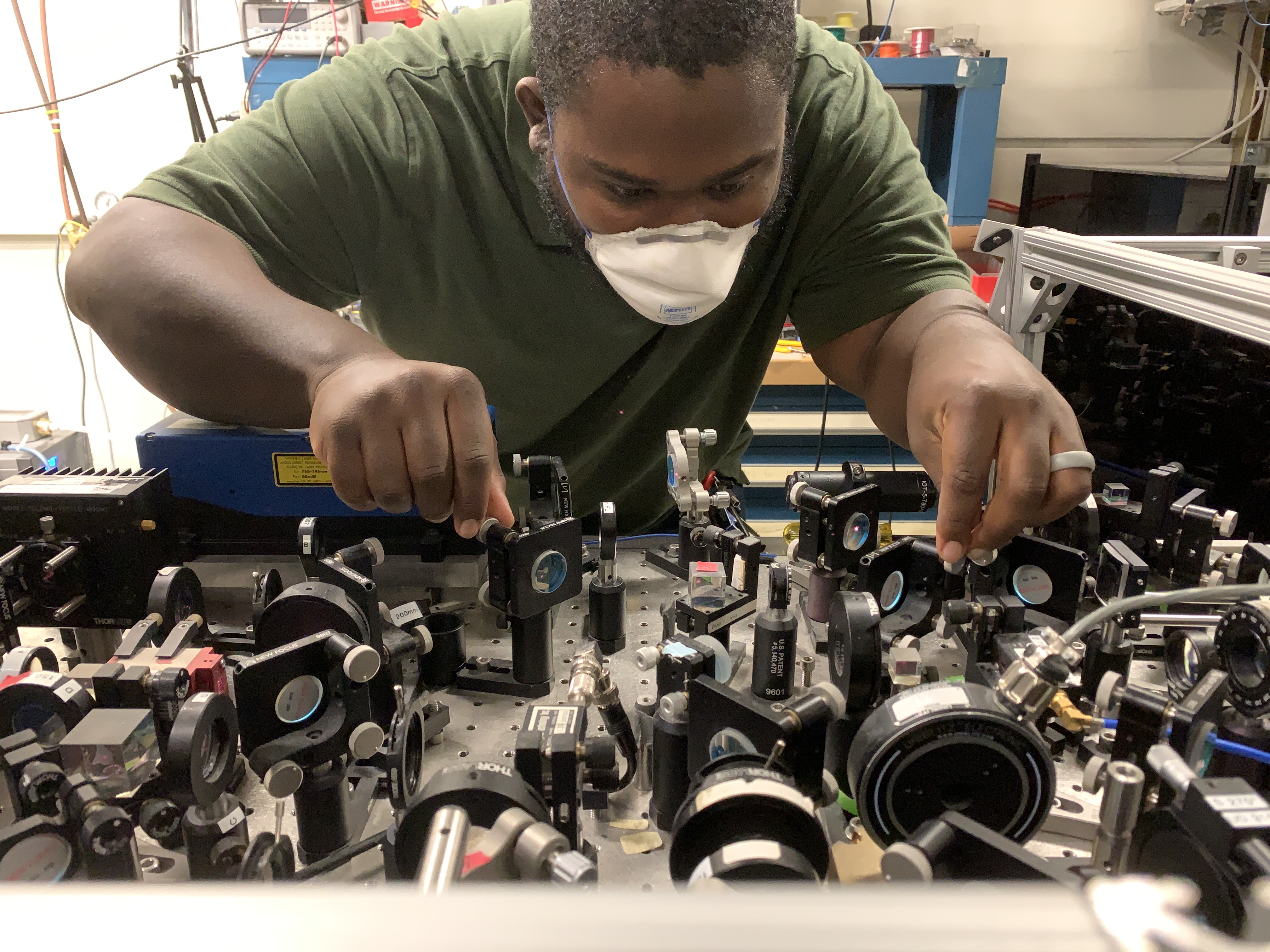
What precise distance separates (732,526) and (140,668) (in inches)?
27.4

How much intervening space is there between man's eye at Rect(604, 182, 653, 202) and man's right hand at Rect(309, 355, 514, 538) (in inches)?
10.6

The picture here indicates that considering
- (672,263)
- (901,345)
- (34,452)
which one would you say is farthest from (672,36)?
(34,452)

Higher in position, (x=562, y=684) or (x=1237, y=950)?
(x=1237, y=950)

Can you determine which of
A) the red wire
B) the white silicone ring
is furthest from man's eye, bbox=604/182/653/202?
the red wire

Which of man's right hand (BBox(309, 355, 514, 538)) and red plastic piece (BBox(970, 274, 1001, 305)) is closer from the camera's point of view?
man's right hand (BBox(309, 355, 514, 538))

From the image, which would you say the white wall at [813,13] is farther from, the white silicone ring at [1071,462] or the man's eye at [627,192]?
the white silicone ring at [1071,462]

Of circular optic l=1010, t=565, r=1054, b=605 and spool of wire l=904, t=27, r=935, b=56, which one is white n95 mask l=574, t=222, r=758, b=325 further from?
spool of wire l=904, t=27, r=935, b=56

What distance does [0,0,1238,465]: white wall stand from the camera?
2.75 metres

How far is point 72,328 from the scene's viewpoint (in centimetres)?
306

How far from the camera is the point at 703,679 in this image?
2.34 feet

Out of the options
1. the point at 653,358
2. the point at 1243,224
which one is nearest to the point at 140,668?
the point at 653,358

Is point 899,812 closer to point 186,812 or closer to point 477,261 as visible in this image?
point 186,812

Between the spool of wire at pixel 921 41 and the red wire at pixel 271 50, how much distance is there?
1708 millimetres

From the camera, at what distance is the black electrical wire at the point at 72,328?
2914mm
